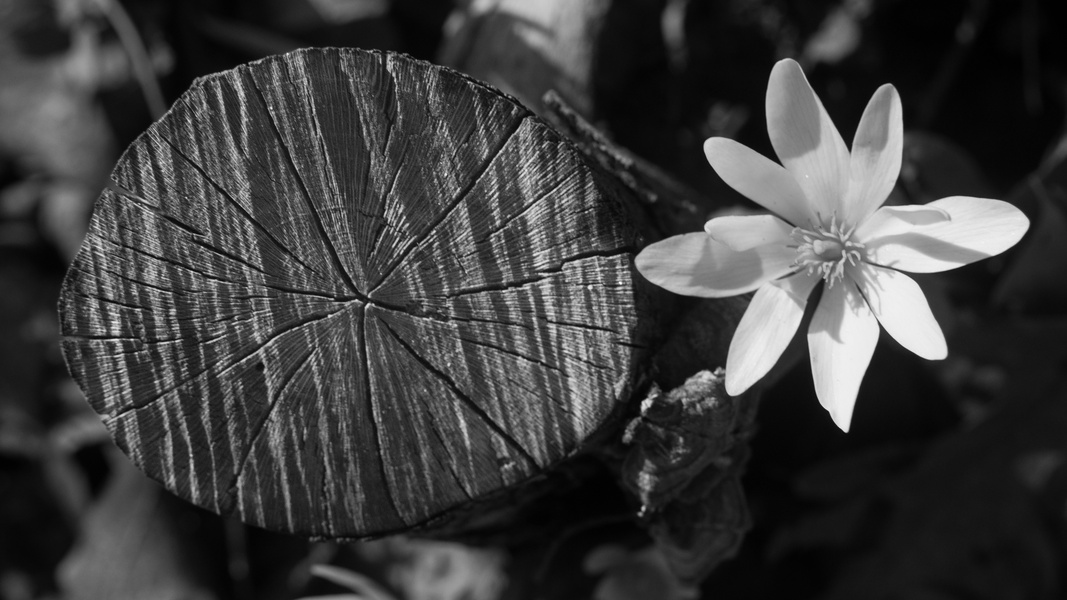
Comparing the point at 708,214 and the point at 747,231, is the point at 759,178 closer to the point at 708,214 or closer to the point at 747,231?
the point at 747,231

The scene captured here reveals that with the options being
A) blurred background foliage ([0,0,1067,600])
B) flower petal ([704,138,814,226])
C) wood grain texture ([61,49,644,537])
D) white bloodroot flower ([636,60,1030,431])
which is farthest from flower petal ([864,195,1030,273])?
blurred background foliage ([0,0,1067,600])

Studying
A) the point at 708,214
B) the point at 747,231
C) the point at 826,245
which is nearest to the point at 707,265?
the point at 747,231

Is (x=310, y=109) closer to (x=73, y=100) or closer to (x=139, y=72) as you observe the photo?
(x=139, y=72)

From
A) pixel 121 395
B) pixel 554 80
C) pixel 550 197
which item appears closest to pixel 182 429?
pixel 121 395

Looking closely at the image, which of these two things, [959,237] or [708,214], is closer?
[959,237]

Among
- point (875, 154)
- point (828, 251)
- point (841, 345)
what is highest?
point (875, 154)

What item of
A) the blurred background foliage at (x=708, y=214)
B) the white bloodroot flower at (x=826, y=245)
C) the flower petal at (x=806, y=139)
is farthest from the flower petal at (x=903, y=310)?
the blurred background foliage at (x=708, y=214)

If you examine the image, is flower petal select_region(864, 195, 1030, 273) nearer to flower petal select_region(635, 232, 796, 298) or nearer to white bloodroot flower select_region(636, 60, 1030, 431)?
white bloodroot flower select_region(636, 60, 1030, 431)
